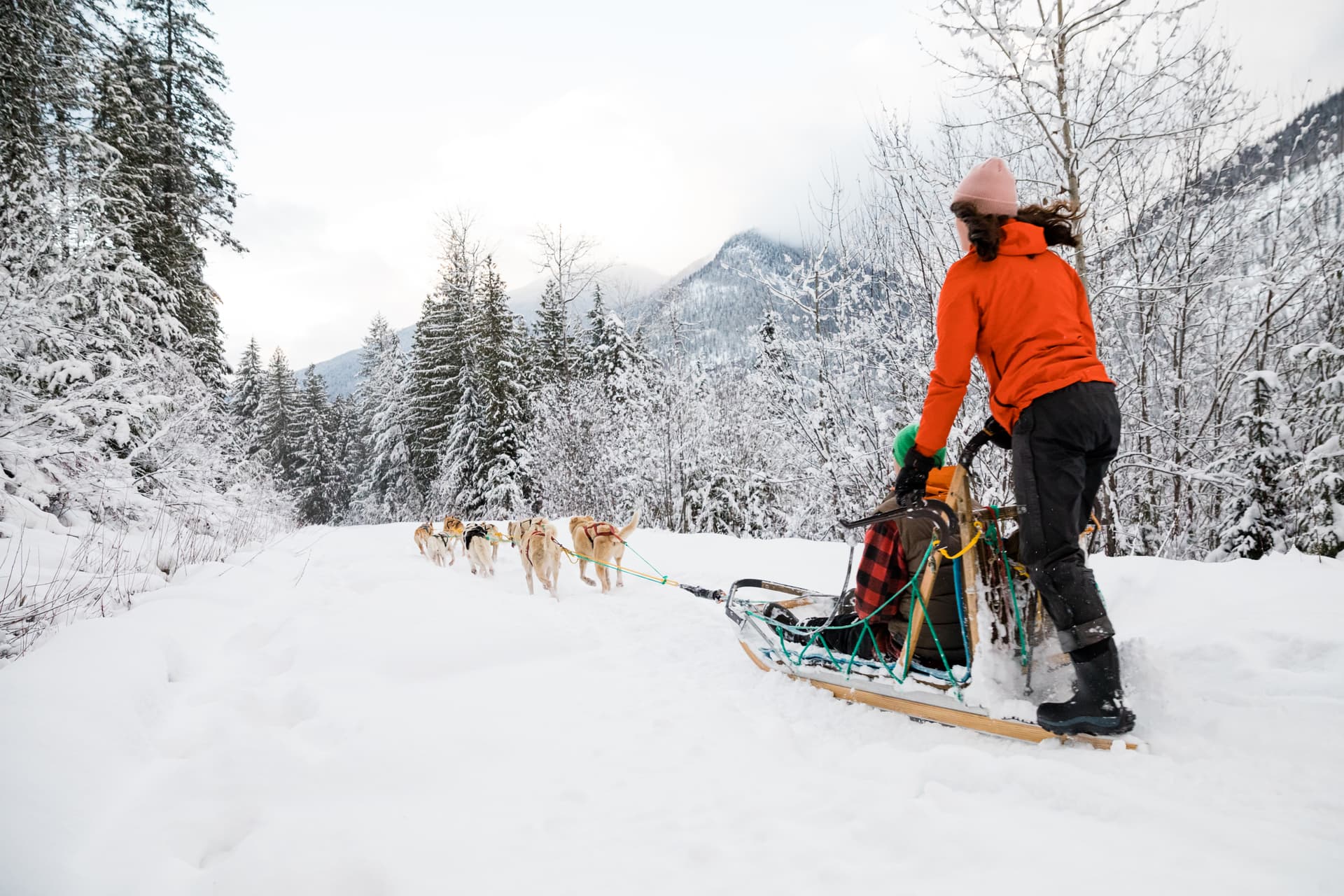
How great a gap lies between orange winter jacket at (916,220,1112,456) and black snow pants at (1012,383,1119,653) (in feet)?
0.28

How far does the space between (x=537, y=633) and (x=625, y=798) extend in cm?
216

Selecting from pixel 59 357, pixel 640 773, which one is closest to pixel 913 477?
pixel 640 773

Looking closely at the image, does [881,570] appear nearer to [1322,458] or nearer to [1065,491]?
[1065,491]

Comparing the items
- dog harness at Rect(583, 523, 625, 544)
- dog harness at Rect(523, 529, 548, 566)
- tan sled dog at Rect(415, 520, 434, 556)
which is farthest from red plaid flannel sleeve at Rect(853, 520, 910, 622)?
tan sled dog at Rect(415, 520, 434, 556)

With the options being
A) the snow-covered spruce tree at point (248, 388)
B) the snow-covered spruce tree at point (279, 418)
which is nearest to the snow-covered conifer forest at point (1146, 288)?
the snow-covered spruce tree at point (279, 418)

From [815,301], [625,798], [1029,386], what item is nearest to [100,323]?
[815,301]

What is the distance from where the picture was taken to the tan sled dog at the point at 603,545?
6.25 m

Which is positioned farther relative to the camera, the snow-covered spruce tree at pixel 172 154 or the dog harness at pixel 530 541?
the snow-covered spruce tree at pixel 172 154

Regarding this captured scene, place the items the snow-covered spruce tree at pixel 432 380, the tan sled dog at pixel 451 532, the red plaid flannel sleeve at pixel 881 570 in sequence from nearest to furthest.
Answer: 1. the red plaid flannel sleeve at pixel 881 570
2. the tan sled dog at pixel 451 532
3. the snow-covered spruce tree at pixel 432 380

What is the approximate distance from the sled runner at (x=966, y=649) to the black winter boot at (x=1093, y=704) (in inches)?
1.9

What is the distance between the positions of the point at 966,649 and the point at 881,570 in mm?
521

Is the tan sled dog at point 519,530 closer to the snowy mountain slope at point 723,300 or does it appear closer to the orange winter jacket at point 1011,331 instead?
the snowy mountain slope at point 723,300

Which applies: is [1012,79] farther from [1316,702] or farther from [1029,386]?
[1316,702]

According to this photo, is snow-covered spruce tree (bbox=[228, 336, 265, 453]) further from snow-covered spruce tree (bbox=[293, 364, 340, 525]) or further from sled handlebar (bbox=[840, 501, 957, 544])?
sled handlebar (bbox=[840, 501, 957, 544])
